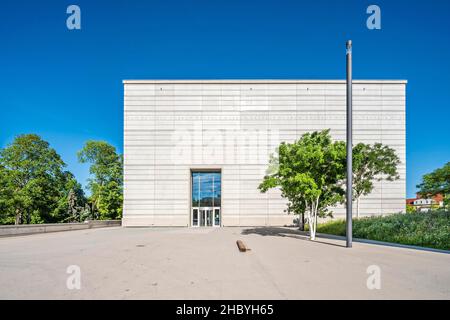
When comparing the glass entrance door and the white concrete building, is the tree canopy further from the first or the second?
the glass entrance door

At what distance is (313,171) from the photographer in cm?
1661

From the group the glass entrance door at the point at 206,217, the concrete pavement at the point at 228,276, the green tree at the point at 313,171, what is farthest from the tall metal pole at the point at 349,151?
the glass entrance door at the point at 206,217

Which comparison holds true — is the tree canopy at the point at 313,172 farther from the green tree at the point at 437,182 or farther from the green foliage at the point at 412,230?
the green tree at the point at 437,182

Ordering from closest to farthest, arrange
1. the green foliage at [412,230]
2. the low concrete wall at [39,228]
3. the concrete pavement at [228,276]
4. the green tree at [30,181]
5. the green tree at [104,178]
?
the concrete pavement at [228,276] < the green foliage at [412,230] < the low concrete wall at [39,228] < the green tree at [30,181] < the green tree at [104,178]

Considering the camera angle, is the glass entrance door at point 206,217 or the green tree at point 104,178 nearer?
the glass entrance door at point 206,217

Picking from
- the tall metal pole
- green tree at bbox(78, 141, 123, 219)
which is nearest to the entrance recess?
green tree at bbox(78, 141, 123, 219)

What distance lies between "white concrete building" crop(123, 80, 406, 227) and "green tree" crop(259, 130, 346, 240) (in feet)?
68.8

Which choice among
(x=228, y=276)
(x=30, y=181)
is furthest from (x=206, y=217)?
(x=228, y=276)

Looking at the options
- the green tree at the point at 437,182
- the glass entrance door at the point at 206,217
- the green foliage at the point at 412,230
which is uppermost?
the green tree at the point at 437,182

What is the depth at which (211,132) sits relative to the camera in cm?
3906

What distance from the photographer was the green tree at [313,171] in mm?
15880

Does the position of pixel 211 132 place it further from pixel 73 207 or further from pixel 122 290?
pixel 122 290

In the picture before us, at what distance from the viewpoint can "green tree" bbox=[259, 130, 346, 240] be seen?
1588 centimetres

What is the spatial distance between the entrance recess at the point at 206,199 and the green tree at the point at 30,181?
19318 mm
